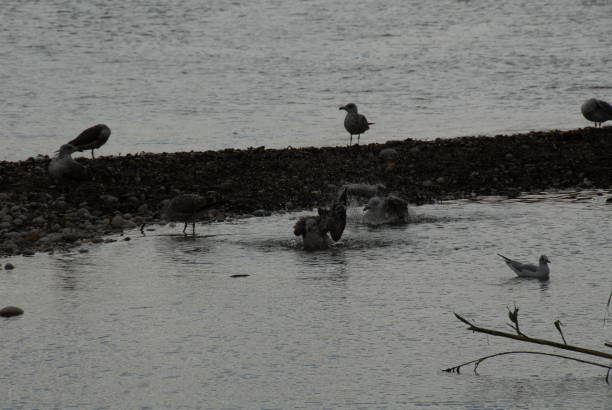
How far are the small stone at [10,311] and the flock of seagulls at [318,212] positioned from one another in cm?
368

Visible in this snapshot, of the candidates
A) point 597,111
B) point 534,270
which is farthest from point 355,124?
point 534,270

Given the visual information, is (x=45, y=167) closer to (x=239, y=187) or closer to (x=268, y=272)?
(x=239, y=187)

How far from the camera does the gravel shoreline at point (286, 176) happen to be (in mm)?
14094

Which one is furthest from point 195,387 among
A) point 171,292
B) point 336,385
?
point 171,292

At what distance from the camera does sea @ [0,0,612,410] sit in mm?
7516

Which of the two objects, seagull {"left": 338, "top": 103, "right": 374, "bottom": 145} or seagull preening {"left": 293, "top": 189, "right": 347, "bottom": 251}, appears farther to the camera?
seagull {"left": 338, "top": 103, "right": 374, "bottom": 145}

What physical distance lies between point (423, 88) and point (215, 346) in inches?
700

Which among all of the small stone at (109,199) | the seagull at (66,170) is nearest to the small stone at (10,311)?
the small stone at (109,199)

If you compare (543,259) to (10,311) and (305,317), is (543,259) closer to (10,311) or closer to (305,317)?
(305,317)

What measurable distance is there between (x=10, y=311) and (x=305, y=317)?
2.55 metres

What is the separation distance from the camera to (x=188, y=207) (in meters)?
13.1

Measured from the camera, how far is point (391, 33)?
34.8m

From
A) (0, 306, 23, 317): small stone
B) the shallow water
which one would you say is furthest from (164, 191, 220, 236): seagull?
(0, 306, 23, 317): small stone

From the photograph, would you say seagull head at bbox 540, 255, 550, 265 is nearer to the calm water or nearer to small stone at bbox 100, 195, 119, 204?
small stone at bbox 100, 195, 119, 204
